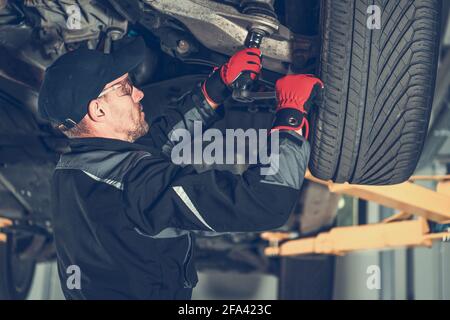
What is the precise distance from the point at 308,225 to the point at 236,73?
5.96ft

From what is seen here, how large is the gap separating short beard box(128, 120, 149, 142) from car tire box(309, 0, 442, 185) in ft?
2.03

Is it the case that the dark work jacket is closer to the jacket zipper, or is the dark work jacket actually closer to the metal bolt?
the jacket zipper

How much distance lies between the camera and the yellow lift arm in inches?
135

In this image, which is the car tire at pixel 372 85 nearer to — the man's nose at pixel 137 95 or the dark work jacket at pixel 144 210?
the dark work jacket at pixel 144 210

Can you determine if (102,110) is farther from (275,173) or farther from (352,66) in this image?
(352,66)

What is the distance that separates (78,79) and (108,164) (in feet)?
1.09

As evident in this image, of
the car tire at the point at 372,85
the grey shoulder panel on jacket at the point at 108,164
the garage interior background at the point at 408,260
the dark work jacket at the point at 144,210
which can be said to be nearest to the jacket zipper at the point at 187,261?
the dark work jacket at the point at 144,210

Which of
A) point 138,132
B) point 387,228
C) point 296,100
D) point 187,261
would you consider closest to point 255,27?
point 296,100
